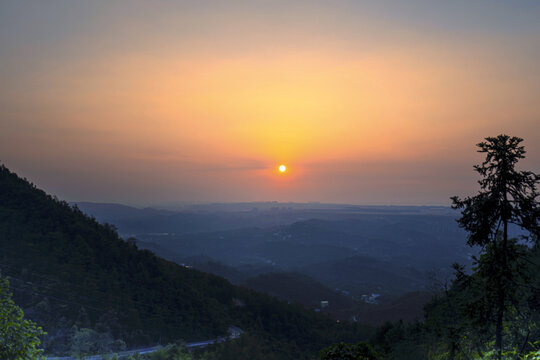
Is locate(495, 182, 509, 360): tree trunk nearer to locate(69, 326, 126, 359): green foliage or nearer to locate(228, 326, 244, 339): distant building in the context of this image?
locate(69, 326, 126, 359): green foliage

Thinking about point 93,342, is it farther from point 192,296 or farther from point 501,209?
point 501,209

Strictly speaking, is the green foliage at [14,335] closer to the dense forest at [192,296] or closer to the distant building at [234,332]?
the dense forest at [192,296]

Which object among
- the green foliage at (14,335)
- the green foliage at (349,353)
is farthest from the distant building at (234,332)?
the green foliage at (349,353)

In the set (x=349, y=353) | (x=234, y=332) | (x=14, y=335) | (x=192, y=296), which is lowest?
(x=234, y=332)

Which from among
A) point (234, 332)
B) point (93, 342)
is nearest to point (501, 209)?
point (93, 342)

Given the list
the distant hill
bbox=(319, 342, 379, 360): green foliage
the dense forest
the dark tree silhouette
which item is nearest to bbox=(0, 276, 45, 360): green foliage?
the dense forest

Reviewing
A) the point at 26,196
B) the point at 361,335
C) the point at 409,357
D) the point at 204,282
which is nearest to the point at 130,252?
the point at 204,282

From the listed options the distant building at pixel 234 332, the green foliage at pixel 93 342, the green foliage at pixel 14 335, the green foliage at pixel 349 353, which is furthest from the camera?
the distant building at pixel 234 332
